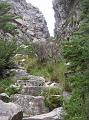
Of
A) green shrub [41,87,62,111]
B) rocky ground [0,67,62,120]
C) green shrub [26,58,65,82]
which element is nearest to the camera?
rocky ground [0,67,62,120]

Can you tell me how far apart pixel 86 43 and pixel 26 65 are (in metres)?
9.10

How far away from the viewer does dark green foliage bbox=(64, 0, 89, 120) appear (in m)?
7.38

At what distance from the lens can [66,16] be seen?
A: 699 inches

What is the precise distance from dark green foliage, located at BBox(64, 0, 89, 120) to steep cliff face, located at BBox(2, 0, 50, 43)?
613 inches

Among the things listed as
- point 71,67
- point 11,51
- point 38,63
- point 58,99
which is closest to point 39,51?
point 38,63

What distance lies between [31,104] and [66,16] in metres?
7.97

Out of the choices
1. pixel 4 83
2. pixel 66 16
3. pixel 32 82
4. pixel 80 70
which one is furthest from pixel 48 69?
pixel 80 70

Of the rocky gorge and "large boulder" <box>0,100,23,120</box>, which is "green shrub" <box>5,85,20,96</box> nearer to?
the rocky gorge

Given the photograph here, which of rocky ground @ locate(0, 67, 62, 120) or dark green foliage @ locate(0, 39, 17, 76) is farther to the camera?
dark green foliage @ locate(0, 39, 17, 76)

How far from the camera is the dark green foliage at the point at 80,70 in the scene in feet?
24.2

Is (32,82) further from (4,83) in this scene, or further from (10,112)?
(10,112)

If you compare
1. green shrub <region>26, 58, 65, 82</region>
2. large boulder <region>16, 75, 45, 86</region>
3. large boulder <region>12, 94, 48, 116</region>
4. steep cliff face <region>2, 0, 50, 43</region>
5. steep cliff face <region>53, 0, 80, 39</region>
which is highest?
steep cliff face <region>2, 0, 50, 43</region>

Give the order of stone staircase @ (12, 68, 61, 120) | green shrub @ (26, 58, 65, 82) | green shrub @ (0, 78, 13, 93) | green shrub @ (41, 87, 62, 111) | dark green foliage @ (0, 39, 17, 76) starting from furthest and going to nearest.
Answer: dark green foliage @ (0, 39, 17, 76) < green shrub @ (26, 58, 65, 82) < green shrub @ (0, 78, 13, 93) < green shrub @ (41, 87, 62, 111) < stone staircase @ (12, 68, 61, 120)

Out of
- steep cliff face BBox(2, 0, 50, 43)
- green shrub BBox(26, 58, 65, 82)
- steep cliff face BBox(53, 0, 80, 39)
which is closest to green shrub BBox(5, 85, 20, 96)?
green shrub BBox(26, 58, 65, 82)
